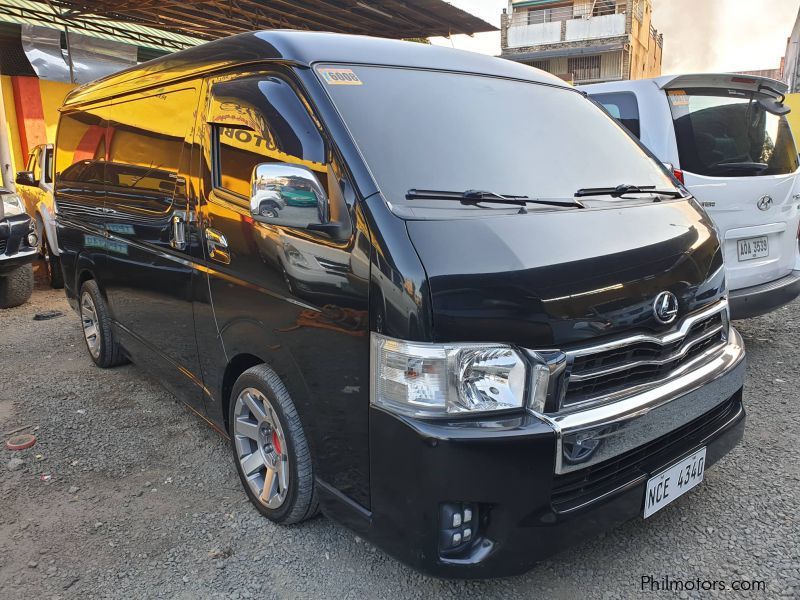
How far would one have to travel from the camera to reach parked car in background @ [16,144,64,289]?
783 cm

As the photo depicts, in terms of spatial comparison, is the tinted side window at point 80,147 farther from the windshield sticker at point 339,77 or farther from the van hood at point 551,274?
the van hood at point 551,274

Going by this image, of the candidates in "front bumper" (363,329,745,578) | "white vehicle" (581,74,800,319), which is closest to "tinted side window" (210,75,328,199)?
"front bumper" (363,329,745,578)

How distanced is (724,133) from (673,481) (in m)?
3.12

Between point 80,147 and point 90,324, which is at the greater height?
point 80,147

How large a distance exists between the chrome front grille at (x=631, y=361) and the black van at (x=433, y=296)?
11 millimetres

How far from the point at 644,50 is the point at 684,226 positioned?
45260mm

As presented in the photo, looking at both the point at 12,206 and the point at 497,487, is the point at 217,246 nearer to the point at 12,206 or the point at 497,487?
the point at 497,487

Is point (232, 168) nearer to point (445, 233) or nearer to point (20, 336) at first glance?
point (445, 233)

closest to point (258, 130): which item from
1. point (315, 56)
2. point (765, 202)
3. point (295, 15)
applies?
point (315, 56)

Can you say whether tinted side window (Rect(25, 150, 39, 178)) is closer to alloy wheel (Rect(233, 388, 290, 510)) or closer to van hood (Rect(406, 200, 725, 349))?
alloy wheel (Rect(233, 388, 290, 510))

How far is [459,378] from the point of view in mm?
1913

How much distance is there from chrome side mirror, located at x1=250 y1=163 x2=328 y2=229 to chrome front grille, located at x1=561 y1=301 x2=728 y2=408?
3.28 ft

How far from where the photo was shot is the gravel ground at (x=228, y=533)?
2.42m

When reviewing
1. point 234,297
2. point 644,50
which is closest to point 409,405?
point 234,297
